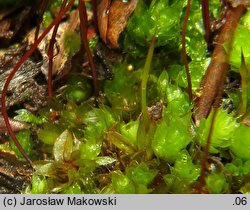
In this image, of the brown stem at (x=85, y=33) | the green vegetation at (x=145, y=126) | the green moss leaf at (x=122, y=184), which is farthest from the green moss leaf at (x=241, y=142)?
the brown stem at (x=85, y=33)

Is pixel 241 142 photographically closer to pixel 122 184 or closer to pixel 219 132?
pixel 219 132

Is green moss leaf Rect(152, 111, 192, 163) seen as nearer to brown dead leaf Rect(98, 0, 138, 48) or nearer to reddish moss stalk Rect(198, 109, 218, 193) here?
reddish moss stalk Rect(198, 109, 218, 193)

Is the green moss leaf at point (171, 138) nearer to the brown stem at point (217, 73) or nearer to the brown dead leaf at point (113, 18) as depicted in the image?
the brown stem at point (217, 73)

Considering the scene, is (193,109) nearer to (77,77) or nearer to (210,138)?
(210,138)

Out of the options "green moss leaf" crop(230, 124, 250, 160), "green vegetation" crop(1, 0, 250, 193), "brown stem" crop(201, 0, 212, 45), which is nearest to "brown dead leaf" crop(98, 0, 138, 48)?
"green vegetation" crop(1, 0, 250, 193)
